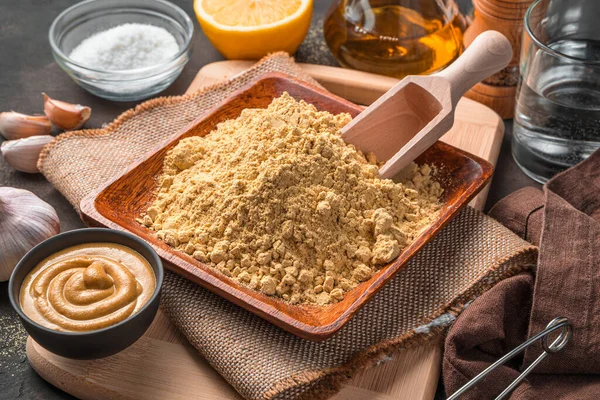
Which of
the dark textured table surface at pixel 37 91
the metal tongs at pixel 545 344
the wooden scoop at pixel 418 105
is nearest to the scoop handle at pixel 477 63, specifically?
the wooden scoop at pixel 418 105

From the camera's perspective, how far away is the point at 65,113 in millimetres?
2018

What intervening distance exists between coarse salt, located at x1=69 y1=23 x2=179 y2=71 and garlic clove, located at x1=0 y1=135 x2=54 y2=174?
0.31 m

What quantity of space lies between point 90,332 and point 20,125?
2.85 feet

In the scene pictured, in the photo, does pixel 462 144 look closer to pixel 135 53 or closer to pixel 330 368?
pixel 330 368

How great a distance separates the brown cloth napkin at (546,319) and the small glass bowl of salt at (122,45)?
1055mm

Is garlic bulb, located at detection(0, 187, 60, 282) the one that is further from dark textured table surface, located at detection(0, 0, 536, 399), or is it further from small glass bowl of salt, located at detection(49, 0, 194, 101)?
small glass bowl of salt, located at detection(49, 0, 194, 101)

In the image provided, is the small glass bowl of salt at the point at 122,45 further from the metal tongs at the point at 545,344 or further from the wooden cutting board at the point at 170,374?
the metal tongs at the point at 545,344

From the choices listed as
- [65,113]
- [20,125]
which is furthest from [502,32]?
[20,125]

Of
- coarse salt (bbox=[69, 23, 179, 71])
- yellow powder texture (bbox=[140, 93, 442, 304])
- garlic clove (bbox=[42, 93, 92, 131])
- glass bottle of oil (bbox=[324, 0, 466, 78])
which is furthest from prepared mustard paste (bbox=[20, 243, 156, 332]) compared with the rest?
glass bottle of oil (bbox=[324, 0, 466, 78])

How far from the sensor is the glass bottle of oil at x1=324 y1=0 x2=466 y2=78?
2.07 meters

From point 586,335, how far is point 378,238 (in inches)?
16.4

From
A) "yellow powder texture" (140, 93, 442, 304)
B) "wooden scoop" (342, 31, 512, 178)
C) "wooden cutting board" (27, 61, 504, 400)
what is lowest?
"wooden cutting board" (27, 61, 504, 400)

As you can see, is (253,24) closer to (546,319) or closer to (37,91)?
(37,91)

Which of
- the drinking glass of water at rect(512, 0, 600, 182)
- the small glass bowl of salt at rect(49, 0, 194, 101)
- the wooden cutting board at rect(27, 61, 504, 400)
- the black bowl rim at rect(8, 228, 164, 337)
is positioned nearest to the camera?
the black bowl rim at rect(8, 228, 164, 337)
